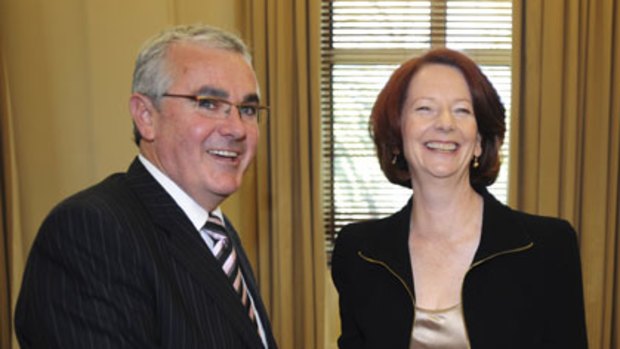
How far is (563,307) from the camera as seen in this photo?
5.28 ft

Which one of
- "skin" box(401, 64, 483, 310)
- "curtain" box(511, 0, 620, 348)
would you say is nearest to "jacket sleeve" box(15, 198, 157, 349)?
"skin" box(401, 64, 483, 310)

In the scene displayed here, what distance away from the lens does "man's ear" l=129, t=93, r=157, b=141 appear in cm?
139

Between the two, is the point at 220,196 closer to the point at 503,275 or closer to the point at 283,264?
the point at 503,275

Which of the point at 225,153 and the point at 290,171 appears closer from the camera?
the point at 225,153

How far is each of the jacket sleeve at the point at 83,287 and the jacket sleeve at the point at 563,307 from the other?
1138mm

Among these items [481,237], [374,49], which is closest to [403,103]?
[481,237]

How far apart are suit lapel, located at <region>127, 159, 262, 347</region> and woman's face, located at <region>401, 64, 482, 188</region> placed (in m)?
0.75

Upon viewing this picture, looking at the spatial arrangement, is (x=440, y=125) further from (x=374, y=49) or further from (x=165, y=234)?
(x=374, y=49)

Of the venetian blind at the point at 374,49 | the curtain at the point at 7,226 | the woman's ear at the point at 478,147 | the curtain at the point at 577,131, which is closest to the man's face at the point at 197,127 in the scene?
the woman's ear at the point at 478,147

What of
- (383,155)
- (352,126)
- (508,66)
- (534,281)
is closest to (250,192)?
(352,126)

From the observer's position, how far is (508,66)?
3547mm

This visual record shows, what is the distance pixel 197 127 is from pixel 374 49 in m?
2.39

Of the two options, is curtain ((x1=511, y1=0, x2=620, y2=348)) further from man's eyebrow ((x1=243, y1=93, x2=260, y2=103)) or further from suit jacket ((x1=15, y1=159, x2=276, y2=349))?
suit jacket ((x1=15, y1=159, x2=276, y2=349))

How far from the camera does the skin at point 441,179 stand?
5.50ft
